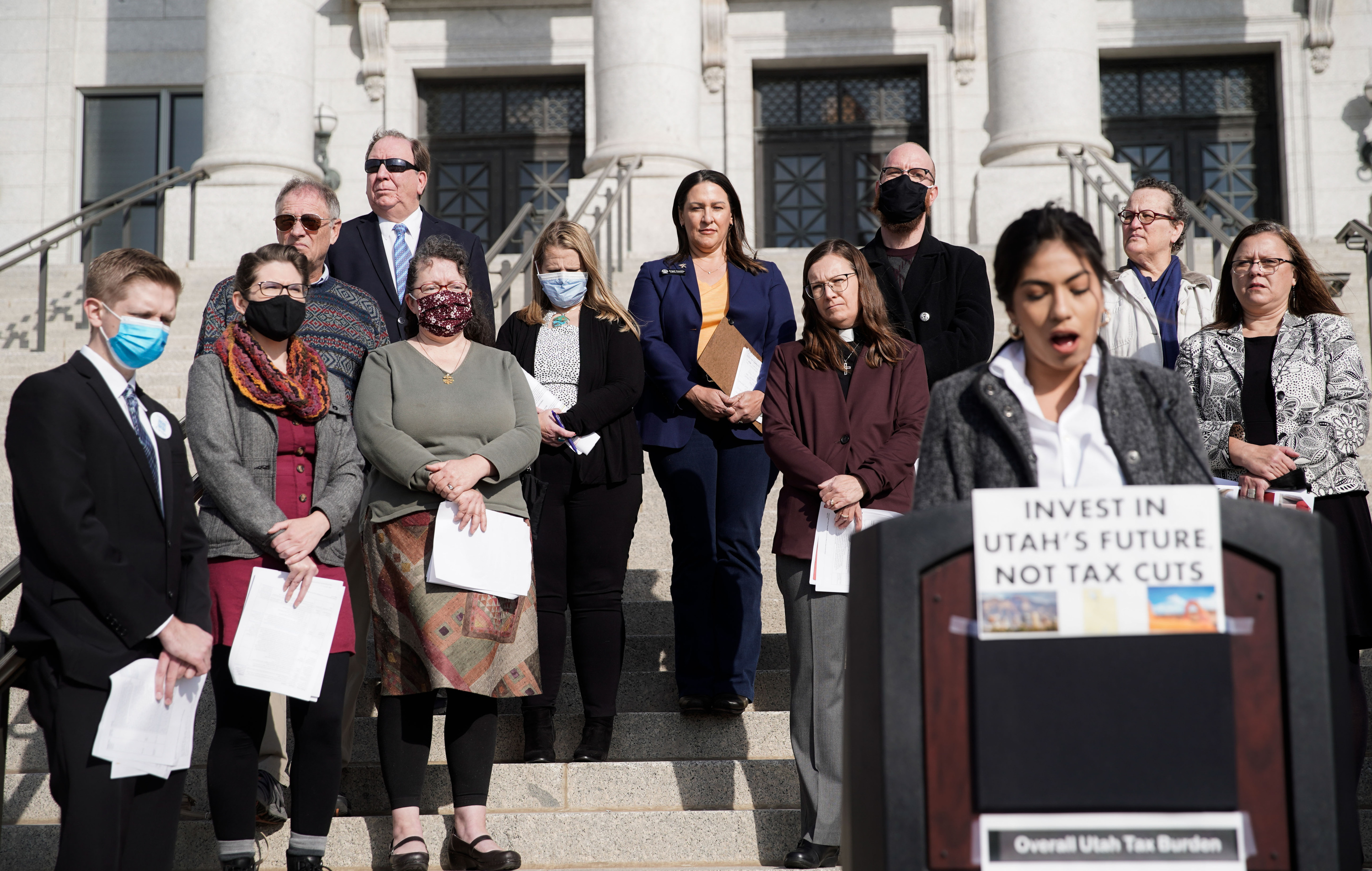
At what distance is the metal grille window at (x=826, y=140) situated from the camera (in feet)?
50.1

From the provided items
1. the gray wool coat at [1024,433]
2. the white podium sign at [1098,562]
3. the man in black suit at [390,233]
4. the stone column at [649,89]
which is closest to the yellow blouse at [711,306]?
the man in black suit at [390,233]

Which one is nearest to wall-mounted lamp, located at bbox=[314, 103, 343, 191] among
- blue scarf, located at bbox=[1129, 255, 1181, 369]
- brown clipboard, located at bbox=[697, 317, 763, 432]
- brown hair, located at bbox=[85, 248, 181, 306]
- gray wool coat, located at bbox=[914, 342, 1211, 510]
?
brown clipboard, located at bbox=[697, 317, 763, 432]

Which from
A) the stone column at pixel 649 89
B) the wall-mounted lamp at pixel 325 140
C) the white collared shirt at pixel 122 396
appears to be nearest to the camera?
the white collared shirt at pixel 122 396

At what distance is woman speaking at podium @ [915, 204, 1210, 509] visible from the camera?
2545mm

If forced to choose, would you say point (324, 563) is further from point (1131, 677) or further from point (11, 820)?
point (1131, 677)

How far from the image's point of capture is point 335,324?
191 inches

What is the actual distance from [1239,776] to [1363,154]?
14.3m

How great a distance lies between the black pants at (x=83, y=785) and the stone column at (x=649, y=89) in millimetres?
8660

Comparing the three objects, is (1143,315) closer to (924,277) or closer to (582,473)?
(924,277)

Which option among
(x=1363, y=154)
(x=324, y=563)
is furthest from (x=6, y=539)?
(x=1363, y=154)

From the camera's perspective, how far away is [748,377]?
5.32 m

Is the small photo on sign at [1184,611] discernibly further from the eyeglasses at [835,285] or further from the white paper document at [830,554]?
the eyeglasses at [835,285]

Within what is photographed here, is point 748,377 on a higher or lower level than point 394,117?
lower

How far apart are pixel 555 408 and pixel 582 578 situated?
2.18 ft
